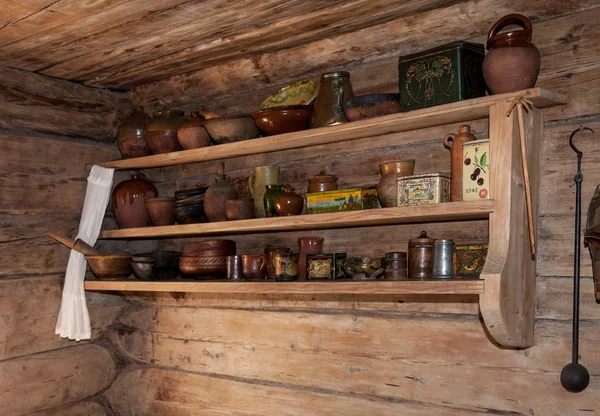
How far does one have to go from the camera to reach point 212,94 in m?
2.98

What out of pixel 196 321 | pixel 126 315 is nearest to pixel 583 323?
pixel 196 321

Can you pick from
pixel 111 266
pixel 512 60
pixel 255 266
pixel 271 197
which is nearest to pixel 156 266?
pixel 111 266

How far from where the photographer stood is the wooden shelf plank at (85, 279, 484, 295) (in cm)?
195

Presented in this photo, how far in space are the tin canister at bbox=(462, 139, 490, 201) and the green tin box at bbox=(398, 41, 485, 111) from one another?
0.15m

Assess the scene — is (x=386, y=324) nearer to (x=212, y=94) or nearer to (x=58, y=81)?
(x=212, y=94)

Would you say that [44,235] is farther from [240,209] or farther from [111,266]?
[240,209]

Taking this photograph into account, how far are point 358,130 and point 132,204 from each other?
3.86 ft

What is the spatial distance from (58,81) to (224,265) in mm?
1158

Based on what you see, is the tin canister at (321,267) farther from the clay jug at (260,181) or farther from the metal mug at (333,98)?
the metal mug at (333,98)

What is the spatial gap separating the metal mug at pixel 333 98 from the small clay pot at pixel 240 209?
1.32 ft

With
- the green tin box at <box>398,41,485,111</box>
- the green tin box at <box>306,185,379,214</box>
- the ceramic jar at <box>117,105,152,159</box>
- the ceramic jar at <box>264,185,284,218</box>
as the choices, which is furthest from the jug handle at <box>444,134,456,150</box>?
the ceramic jar at <box>117,105,152,159</box>

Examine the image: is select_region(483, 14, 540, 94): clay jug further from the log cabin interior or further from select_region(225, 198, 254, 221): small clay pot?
select_region(225, 198, 254, 221): small clay pot

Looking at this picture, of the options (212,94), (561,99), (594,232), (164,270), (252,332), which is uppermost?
(212,94)

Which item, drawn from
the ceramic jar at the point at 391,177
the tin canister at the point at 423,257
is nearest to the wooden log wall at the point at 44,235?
the ceramic jar at the point at 391,177
